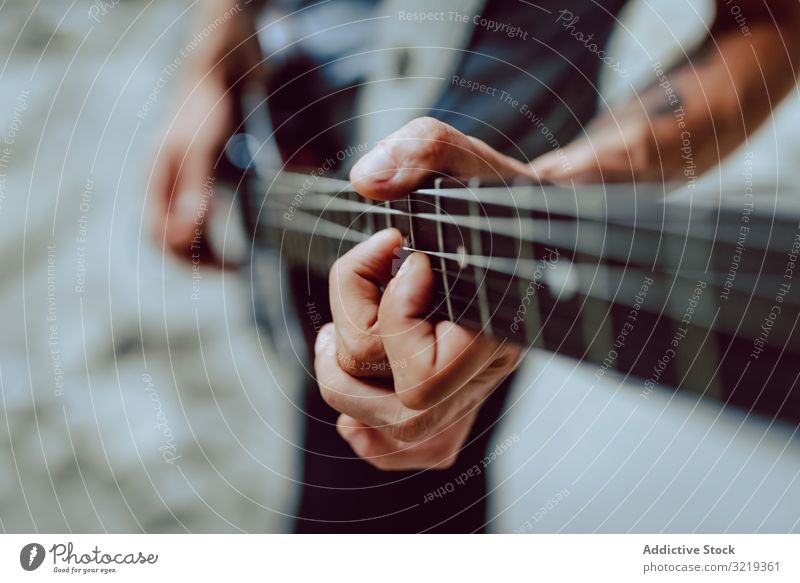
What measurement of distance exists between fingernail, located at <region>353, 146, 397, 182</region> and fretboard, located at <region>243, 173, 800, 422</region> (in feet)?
0.04

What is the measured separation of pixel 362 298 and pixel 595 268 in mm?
125

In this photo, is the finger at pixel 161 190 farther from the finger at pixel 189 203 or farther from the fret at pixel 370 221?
the fret at pixel 370 221

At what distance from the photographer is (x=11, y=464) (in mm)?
365

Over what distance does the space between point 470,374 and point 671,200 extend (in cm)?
15

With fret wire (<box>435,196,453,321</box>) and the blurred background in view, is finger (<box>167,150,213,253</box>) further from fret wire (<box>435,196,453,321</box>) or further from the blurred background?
fret wire (<box>435,196,453,321</box>)

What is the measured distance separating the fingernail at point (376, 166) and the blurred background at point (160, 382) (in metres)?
0.10

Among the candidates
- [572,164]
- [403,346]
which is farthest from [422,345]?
[572,164]

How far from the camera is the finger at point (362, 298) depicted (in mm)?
332

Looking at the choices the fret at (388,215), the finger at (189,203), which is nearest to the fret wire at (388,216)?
the fret at (388,215)

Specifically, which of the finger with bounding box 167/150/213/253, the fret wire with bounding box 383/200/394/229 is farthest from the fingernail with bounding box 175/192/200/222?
the fret wire with bounding box 383/200/394/229

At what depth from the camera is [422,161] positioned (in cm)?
34

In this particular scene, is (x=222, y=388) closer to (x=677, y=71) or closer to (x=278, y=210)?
(x=278, y=210)

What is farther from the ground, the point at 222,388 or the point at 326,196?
the point at 326,196
